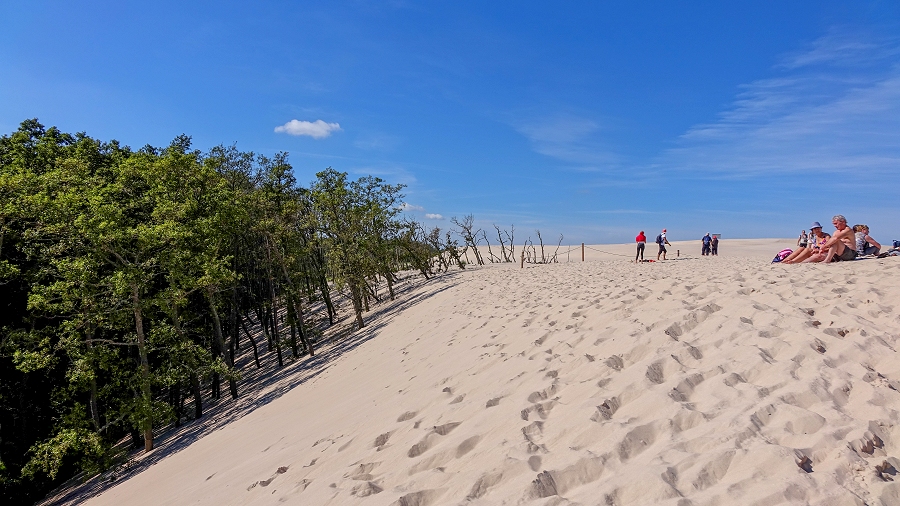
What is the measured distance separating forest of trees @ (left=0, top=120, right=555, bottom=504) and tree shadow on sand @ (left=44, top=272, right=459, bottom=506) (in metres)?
0.45

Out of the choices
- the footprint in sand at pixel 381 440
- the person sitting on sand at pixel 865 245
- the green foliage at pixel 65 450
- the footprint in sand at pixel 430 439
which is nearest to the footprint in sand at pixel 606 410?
the footprint in sand at pixel 430 439

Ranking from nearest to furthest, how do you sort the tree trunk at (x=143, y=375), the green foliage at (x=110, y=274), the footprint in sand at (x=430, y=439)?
the footprint in sand at (x=430, y=439), the green foliage at (x=110, y=274), the tree trunk at (x=143, y=375)

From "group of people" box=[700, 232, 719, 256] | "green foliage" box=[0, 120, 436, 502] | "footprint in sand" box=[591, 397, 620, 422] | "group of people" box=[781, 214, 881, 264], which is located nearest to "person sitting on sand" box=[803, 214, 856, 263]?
"group of people" box=[781, 214, 881, 264]

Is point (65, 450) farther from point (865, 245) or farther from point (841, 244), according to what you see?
point (865, 245)

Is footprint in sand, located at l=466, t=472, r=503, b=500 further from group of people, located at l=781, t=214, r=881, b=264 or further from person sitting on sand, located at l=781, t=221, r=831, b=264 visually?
person sitting on sand, located at l=781, t=221, r=831, b=264

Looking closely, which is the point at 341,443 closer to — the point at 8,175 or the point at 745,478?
the point at 745,478

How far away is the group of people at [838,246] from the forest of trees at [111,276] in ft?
38.3

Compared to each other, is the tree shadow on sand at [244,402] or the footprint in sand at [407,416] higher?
the footprint in sand at [407,416]

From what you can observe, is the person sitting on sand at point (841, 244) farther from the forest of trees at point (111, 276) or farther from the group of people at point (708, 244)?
the group of people at point (708, 244)

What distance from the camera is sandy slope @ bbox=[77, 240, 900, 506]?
7.42 ft

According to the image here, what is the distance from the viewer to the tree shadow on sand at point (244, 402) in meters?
9.26

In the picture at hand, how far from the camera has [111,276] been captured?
32.2ft

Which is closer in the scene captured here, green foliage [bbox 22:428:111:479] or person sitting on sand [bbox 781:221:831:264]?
green foliage [bbox 22:428:111:479]

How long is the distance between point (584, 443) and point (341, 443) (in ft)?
7.00
